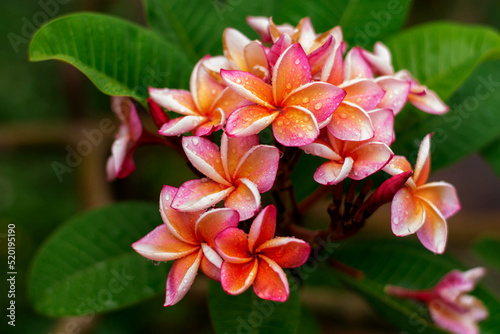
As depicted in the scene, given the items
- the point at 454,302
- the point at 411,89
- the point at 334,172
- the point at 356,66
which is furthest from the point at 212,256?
the point at 454,302

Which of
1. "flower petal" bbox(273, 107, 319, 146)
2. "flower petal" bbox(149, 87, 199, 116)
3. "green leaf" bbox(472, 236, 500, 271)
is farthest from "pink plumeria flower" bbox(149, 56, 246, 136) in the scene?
"green leaf" bbox(472, 236, 500, 271)

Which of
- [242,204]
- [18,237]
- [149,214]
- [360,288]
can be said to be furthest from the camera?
[18,237]

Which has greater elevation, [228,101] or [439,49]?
[228,101]

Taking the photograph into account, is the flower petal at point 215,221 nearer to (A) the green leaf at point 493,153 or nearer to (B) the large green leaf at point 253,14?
(B) the large green leaf at point 253,14

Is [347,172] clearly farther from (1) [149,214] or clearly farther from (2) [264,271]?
(1) [149,214]

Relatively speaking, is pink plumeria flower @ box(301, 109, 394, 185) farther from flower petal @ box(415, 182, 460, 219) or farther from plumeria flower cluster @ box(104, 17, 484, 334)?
flower petal @ box(415, 182, 460, 219)

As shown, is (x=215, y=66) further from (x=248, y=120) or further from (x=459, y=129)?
(x=459, y=129)

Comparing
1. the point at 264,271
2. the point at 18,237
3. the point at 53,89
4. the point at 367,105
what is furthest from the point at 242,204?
the point at 53,89

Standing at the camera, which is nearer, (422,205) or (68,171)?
(422,205)
